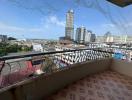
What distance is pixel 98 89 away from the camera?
3.13 metres

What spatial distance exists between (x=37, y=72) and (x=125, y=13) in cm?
394

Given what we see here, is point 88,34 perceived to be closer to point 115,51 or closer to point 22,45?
point 115,51

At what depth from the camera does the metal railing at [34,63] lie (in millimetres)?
2199

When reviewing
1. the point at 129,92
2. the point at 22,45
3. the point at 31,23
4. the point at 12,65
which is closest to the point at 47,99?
the point at 12,65

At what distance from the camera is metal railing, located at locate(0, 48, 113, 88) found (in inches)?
86.6

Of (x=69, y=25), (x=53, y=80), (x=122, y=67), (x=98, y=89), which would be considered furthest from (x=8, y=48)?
(x=122, y=67)

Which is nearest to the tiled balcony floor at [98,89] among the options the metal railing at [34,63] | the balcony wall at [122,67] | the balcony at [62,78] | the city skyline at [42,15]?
the balcony at [62,78]

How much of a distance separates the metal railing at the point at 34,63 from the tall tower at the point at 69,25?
2.79ft

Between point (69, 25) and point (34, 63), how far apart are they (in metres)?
2.35

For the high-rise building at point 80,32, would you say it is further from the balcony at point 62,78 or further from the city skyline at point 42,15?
the balcony at point 62,78

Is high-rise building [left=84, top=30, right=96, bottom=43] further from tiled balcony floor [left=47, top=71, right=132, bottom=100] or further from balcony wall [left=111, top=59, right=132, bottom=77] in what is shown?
tiled balcony floor [left=47, top=71, right=132, bottom=100]

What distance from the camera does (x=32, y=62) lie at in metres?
2.64

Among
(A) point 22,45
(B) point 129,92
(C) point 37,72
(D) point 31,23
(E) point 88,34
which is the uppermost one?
(D) point 31,23

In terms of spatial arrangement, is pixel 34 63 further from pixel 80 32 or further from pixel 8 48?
pixel 80 32
